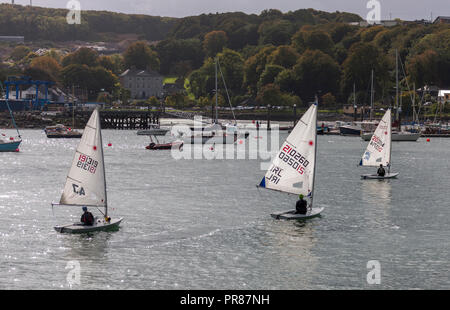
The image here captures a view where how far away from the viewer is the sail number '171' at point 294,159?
167 ft

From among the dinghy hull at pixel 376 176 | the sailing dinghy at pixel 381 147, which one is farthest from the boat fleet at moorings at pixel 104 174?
the dinghy hull at pixel 376 176

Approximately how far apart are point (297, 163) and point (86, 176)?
46.2ft

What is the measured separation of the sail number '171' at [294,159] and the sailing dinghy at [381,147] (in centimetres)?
2761

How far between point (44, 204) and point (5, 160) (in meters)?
47.9

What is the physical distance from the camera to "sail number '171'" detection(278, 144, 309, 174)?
50906 millimetres

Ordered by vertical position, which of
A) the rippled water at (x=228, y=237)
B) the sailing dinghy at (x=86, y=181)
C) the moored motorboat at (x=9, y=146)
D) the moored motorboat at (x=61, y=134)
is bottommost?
the moored motorboat at (x=61, y=134)

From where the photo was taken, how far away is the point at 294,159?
51094 millimetres

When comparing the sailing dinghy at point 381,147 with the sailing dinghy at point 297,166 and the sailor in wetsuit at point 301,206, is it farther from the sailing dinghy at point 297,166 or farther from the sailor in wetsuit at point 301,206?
the sailor in wetsuit at point 301,206

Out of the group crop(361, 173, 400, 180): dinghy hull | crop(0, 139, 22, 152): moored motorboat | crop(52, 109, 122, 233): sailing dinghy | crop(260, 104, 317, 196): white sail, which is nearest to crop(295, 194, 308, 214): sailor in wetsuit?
crop(260, 104, 317, 196): white sail

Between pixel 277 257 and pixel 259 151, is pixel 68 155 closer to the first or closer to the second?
pixel 259 151

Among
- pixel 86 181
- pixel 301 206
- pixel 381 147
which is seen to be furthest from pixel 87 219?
pixel 381 147

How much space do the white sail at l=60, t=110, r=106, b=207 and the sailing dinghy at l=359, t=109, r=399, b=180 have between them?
37.6 metres

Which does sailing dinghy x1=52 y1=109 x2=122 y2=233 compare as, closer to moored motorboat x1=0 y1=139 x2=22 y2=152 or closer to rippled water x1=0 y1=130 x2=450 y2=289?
rippled water x1=0 y1=130 x2=450 y2=289

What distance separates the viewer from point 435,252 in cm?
4572
